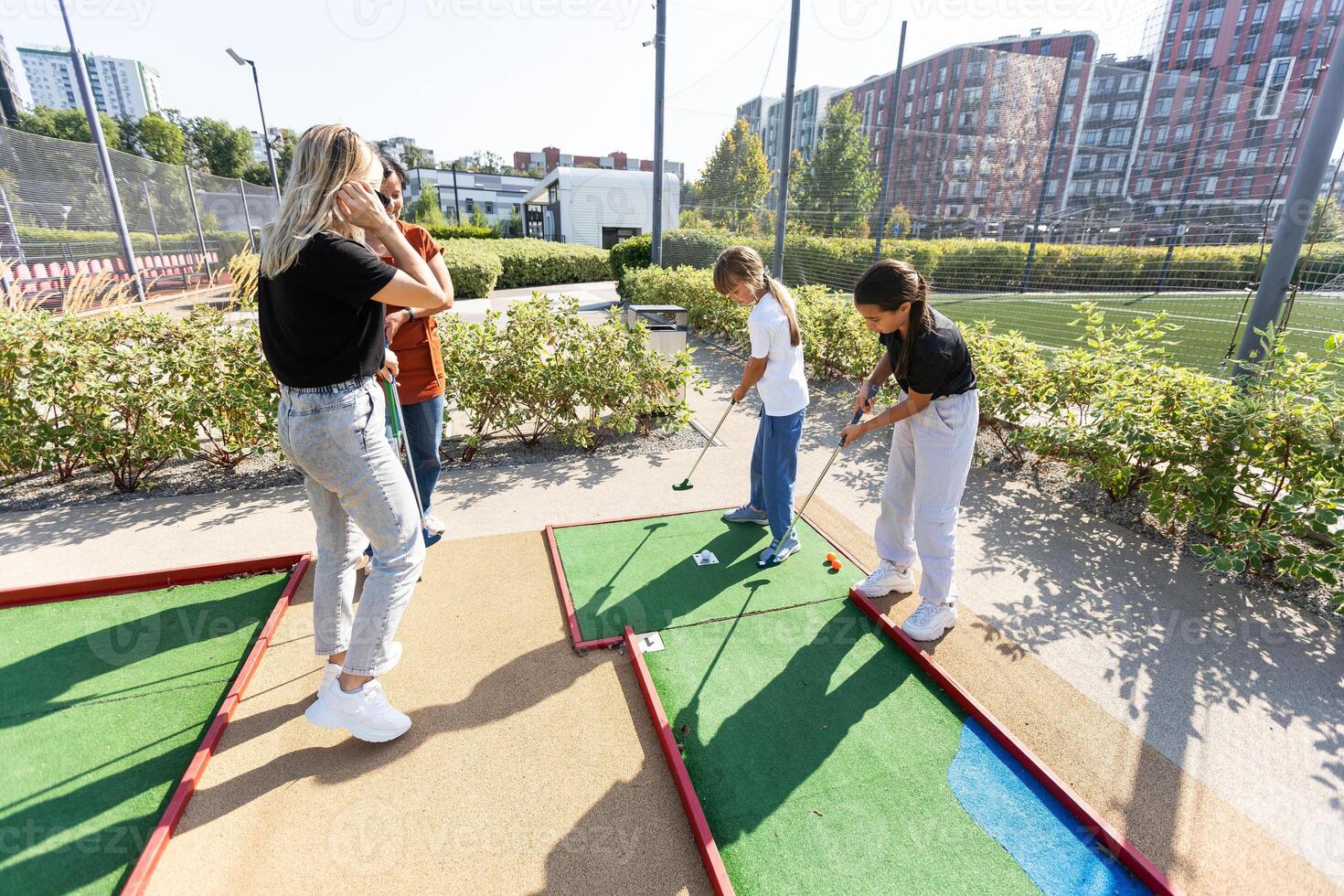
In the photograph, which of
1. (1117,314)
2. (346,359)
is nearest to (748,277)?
(346,359)

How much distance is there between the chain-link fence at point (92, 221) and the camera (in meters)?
8.95

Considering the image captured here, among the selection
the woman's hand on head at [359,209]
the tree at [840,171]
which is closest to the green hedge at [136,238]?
the woman's hand on head at [359,209]

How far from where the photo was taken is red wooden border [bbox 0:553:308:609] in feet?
9.26

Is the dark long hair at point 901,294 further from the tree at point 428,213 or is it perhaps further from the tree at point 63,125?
the tree at point 63,125

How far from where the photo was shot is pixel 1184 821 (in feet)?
6.29

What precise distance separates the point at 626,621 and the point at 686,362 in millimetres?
2902

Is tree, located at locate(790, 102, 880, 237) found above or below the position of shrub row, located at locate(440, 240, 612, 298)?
above

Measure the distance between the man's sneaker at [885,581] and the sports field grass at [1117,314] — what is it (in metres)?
7.91

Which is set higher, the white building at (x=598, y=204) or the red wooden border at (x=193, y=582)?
the white building at (x=598, y=204)

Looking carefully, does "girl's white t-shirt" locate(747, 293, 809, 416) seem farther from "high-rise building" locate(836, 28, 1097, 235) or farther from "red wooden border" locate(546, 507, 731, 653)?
"high-rise building" locate(836, 28, 1097, 235)

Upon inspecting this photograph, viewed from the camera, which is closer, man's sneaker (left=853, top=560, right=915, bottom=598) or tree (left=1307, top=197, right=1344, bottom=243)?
man's sneaker (left=853, top=560, right=915, bottom=598)

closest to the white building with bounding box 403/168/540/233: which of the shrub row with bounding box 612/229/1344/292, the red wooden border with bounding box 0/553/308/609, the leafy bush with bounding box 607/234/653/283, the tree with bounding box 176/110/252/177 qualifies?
the tree with bounding box 176/110/252/177

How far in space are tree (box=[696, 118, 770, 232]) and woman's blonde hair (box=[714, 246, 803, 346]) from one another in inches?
515

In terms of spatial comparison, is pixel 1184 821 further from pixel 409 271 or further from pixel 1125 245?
pixel 1125 245
